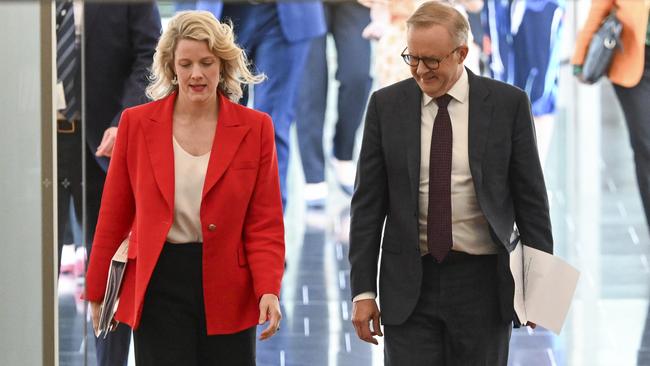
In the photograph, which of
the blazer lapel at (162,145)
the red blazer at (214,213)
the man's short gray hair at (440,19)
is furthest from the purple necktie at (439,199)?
the blazer lapel at (162,145)

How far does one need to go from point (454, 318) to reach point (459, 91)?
29.9 inches

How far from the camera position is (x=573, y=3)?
20.4 feet

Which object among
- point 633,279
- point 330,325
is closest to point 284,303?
point 330,325

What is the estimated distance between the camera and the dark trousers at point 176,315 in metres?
4.39

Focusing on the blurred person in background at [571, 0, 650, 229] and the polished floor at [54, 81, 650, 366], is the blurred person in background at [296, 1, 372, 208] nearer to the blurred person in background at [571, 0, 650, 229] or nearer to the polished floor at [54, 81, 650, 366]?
the polished floor at [54, 81, 650, 366]

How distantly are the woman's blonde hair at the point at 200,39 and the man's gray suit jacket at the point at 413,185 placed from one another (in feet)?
1.61

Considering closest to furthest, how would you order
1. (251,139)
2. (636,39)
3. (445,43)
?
(445,43)
(251,139)
(636,39)

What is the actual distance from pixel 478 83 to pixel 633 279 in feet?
7.89

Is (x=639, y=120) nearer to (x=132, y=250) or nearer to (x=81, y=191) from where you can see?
(x=81, y=191)

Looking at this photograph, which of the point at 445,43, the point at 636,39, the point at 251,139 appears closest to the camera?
the point at 445,43

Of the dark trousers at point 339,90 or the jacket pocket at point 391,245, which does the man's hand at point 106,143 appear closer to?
the dark trousers at point 339,90

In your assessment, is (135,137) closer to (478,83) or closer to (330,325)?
Result: (478,83)

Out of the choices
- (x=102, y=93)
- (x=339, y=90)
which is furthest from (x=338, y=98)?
(x=102, y=93)

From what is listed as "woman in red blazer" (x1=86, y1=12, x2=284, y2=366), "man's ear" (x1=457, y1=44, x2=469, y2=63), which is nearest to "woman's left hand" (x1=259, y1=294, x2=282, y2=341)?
"woman in red blazer" (x1=86, y1=12, x2=284, y2=366)
